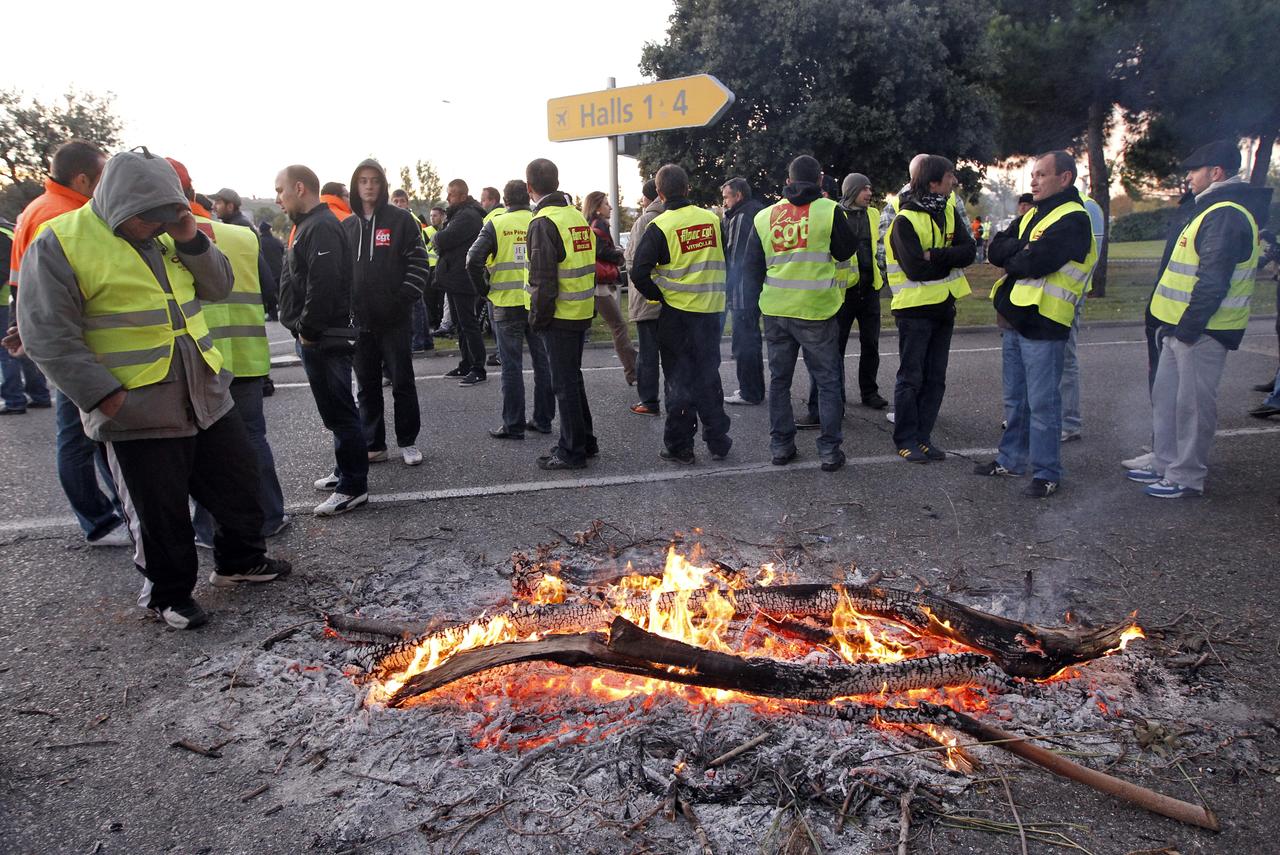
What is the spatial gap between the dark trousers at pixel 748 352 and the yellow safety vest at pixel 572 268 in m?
2.19

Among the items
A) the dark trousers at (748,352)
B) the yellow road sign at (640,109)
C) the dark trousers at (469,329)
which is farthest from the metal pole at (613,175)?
the dark trousers at (748,352)

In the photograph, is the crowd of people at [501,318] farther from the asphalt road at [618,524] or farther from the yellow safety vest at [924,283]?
the asphalt road at [618,524]

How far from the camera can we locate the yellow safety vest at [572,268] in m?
6.05

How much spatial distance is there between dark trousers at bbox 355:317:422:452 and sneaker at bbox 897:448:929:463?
3795 mm

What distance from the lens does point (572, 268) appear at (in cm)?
607

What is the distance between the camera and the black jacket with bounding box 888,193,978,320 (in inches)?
233

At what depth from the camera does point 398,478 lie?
611 centimetres

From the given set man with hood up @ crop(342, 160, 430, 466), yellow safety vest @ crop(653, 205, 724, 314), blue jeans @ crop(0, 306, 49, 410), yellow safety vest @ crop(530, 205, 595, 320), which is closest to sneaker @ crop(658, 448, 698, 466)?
yellow safety vest @ crop(653, 205, 724, 314)

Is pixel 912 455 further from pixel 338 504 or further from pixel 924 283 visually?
pixel 338 504

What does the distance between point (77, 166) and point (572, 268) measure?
3058 millimetres

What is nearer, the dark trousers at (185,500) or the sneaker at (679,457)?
the dark trousers at (185,500)

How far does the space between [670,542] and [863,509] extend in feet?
4.63

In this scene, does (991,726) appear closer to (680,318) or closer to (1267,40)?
(680,318)

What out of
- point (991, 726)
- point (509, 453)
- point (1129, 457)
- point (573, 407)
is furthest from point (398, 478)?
point (1129, 457)
